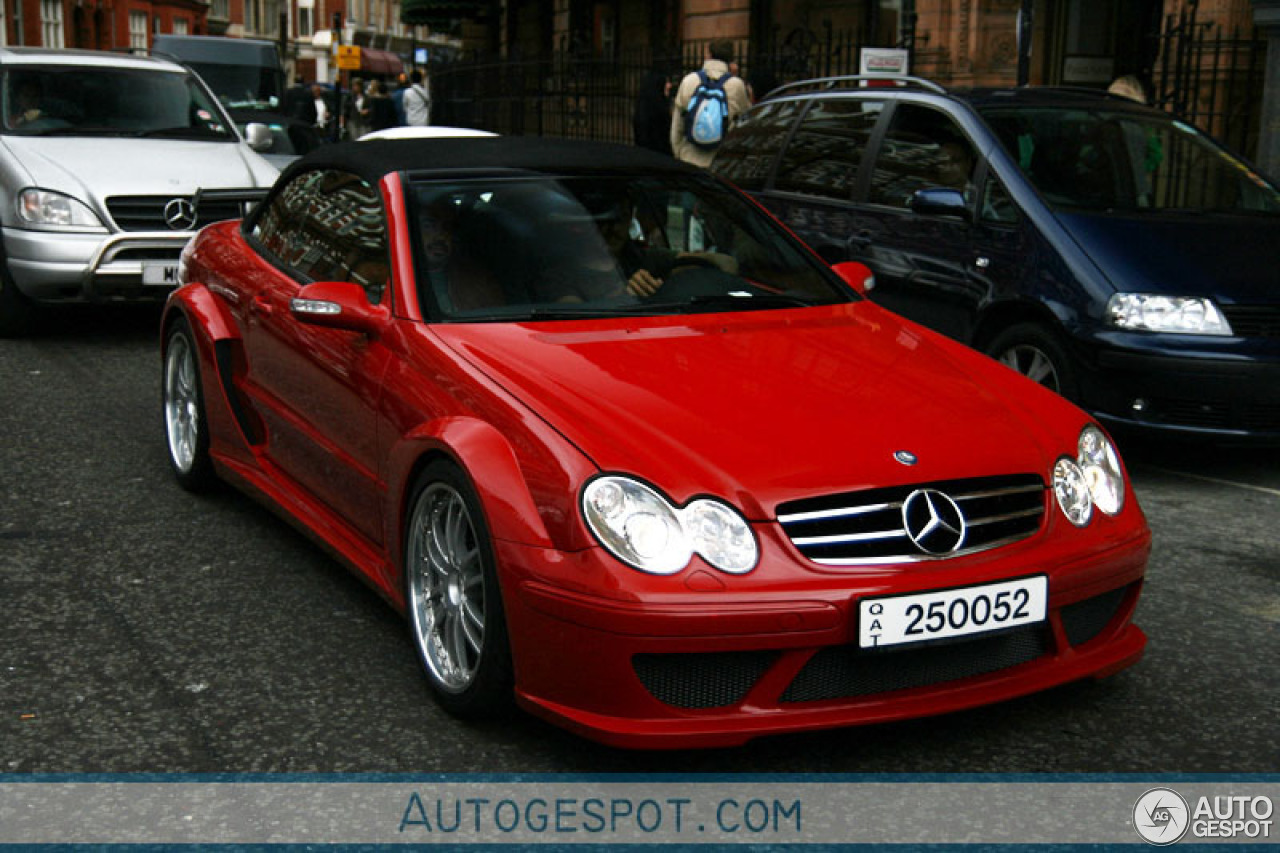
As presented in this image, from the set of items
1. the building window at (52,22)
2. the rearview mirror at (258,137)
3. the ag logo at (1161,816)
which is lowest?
the ag logo at (1161,816)

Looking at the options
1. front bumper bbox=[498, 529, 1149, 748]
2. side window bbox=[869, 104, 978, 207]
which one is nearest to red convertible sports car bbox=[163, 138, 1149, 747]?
front bumper bbox=[498, 529, 1149, 748]

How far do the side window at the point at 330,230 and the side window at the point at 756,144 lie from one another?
3297mm

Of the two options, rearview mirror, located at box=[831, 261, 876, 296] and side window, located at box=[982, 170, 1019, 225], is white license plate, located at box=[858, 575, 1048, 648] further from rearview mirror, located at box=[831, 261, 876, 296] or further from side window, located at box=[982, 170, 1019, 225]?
side window, located at box=[982, 170, 1019, 225]

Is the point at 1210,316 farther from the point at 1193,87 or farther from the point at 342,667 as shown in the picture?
the point at 1193,87

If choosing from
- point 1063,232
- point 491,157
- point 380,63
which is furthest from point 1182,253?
point 380,63

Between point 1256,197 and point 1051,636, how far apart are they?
4470 mm

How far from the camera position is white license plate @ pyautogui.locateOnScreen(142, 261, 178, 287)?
30.0 feet

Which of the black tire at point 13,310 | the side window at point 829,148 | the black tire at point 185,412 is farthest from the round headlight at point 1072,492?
the black tire at point 13,310

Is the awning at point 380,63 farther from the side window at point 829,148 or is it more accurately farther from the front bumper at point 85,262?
the side window at point 829,148

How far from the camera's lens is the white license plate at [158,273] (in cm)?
915

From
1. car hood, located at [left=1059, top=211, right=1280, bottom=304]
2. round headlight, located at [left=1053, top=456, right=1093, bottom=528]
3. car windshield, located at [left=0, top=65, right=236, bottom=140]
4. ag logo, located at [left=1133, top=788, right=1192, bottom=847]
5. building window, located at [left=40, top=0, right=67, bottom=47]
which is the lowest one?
ag logo, located at [left=1133, top=788, right=1192, bottom=847]

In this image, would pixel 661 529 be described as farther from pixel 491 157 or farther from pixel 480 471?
pixel 491 157

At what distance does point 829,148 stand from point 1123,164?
151 cm

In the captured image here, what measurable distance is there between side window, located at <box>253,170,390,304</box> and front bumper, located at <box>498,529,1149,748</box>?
4.79 ft
